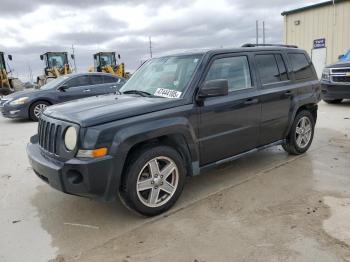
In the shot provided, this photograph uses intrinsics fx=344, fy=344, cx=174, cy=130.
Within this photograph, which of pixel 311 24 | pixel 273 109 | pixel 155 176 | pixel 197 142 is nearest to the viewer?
pixel 155 176

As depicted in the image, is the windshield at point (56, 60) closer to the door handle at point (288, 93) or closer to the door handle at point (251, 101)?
the door handle at point (288, 93)

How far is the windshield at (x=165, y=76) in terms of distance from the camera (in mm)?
3998

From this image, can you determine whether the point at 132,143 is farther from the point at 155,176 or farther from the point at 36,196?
the point at 36,196


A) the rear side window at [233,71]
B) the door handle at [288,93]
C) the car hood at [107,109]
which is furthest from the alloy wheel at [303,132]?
the car hood at [107,109]

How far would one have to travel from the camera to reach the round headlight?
322cm

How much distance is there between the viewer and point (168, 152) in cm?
362

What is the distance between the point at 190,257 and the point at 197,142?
4.50 feet

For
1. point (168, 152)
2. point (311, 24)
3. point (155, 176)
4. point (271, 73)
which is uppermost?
point (311, 24)

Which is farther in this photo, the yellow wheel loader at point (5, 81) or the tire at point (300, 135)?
the yellow wheel loader at point (5, 81)

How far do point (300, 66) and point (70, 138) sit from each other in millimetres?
3804

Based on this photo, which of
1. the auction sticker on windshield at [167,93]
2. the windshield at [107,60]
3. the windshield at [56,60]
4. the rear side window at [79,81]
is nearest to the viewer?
the auction sticker on windshield at [167,93]

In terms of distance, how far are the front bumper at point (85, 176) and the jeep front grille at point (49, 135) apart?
0.59 feet

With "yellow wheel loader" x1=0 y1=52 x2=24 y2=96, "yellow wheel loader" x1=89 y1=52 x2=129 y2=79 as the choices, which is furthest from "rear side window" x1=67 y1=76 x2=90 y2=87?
"yellow wheel loader" x1=89 y1=52 x2=129 y2=79

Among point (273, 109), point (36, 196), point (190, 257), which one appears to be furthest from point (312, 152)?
point (36, 196)
